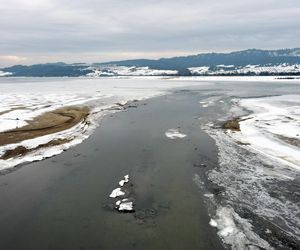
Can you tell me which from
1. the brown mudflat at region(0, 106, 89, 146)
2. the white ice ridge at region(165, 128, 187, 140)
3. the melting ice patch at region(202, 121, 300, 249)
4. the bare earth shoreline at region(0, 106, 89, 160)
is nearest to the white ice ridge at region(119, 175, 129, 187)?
the melting ice patch at region(202, 121, 300, 249)

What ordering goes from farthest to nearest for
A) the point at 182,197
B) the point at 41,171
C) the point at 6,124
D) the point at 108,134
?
the point at 6,124, the point at 108,134, the point at 41,171, the point at 182,197

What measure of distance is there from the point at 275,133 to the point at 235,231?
59.2 feet

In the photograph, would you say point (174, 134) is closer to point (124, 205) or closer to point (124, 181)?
point (124, 181)

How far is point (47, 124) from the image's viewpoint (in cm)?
3488

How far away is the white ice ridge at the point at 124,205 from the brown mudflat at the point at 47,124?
544 inches

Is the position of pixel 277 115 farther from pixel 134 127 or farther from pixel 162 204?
pixel 162 204

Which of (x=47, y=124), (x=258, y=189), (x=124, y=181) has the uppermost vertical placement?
(x=124, y=181)

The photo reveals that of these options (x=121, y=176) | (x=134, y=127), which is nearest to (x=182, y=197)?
(x=121, y=176)

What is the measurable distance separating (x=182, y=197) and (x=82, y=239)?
5475 millimetres

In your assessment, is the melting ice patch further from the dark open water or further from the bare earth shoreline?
the bare earth shoreline

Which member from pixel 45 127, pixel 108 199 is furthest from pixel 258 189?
pixel 45 127

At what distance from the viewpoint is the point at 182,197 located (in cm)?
1692

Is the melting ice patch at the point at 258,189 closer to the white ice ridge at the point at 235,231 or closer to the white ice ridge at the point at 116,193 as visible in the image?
the white ice ridge at the point at 235,231

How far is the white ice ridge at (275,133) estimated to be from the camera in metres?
23.8
